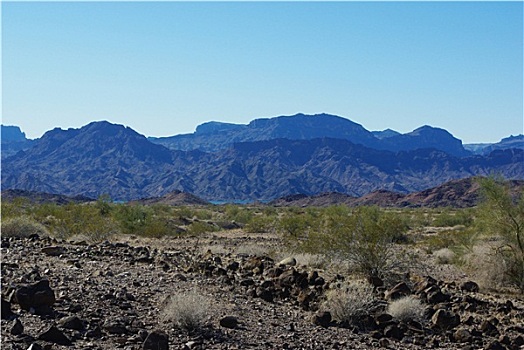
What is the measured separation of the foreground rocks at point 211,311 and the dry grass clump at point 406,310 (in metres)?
0.24

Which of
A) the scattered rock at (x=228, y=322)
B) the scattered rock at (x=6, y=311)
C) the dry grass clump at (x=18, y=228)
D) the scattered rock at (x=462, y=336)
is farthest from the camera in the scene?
the dry grass clump at (x=18, y=228)

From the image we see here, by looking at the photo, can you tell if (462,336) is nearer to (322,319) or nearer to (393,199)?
(322,319)

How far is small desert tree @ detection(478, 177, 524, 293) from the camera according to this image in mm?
17438

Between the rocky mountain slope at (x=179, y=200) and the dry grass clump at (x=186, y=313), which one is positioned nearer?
the dry grass clump at (x=186, y=313)

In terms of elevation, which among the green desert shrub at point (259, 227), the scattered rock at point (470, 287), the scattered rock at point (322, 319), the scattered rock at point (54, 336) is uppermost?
the scattered rock at point (54, 336)

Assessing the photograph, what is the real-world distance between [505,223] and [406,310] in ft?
24.9

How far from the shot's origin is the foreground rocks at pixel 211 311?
898cm

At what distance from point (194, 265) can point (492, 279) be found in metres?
8.51

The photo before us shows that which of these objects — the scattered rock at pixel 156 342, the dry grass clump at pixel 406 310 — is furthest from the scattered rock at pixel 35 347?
the dry grass clump at pixel 406 310

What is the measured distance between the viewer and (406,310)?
39.0 ft

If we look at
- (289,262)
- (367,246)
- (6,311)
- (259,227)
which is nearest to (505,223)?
(367,246)

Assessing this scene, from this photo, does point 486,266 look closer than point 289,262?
Yes

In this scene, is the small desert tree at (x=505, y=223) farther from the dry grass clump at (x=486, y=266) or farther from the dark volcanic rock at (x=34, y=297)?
the dark volcanic rock at (x=34, y=297)

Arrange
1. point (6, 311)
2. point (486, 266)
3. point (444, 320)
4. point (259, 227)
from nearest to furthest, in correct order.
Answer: point (6, 311), point (444, 320), point (486, 266), point (259, 227)
